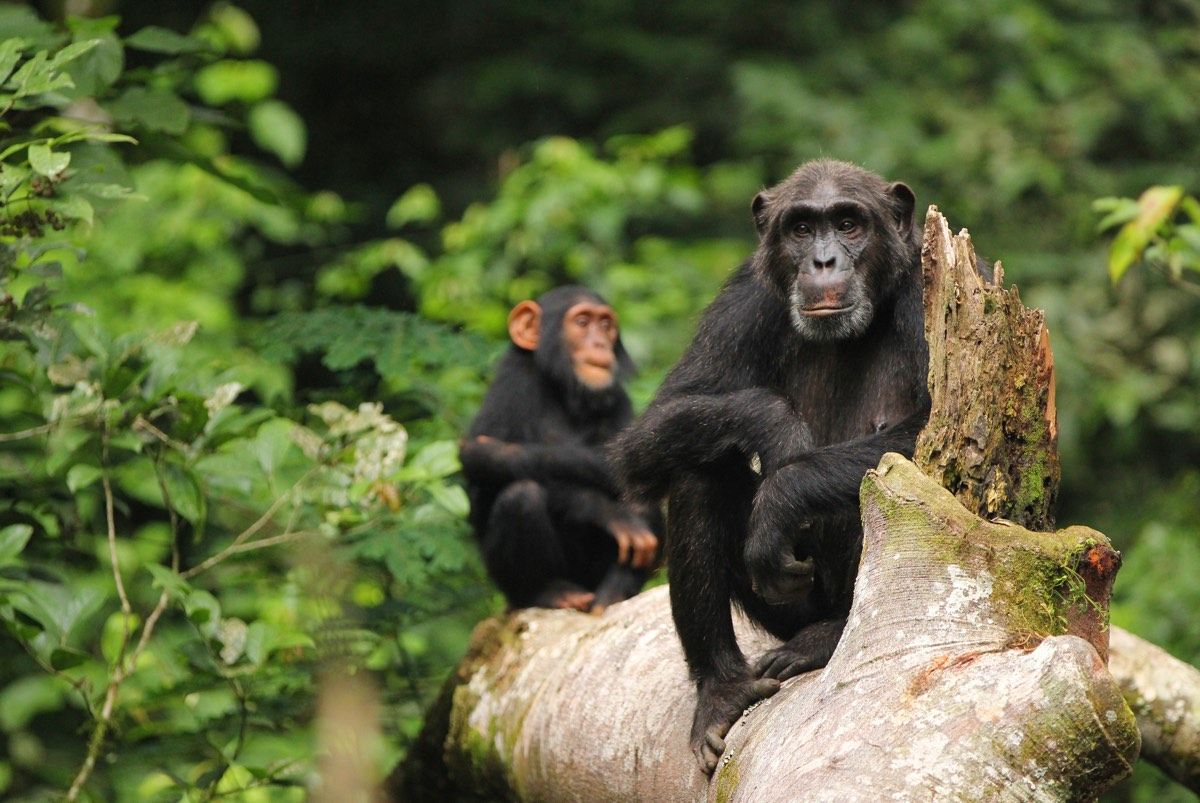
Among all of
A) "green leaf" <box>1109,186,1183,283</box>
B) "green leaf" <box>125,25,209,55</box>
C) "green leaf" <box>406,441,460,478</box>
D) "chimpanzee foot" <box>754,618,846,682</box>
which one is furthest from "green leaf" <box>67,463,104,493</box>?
"green leaf" <box>1109,186,1183,283</box>

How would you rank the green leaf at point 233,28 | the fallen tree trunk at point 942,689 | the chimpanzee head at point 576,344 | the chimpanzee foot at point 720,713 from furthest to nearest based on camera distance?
the green leaf at point 233,28, the chimpanzee head at point 576,344, the chimpanzee foot at point 720,713, the fallen tree trunk at point 942,689

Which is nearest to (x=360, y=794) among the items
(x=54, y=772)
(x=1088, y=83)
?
(x=54, y=772)

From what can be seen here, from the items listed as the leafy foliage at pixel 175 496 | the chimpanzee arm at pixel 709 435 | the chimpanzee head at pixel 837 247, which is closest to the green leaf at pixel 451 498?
the leafy foliage at pixel 175 496

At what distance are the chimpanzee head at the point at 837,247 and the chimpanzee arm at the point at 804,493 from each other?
451 millimetres

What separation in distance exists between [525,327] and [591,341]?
1.16ft

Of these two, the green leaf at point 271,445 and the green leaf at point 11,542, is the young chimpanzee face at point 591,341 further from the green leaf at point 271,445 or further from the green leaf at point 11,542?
the green leaf at point 11,542

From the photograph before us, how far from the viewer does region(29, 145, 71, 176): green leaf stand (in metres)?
3.81

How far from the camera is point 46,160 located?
383 centimetres

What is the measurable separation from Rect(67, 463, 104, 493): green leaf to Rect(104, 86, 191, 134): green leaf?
1.20m

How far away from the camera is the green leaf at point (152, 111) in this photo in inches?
193

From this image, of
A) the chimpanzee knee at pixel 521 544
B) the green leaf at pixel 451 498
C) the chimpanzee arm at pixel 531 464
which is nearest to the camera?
the green leaf at pixel 451 498

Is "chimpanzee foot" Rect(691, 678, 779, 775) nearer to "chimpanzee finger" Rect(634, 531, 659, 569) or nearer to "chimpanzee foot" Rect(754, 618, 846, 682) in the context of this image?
"chimpanzee foot" Rect(754, 618, 846, 682)

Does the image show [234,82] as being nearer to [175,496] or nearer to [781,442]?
[175,496]

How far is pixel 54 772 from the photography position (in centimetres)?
543
